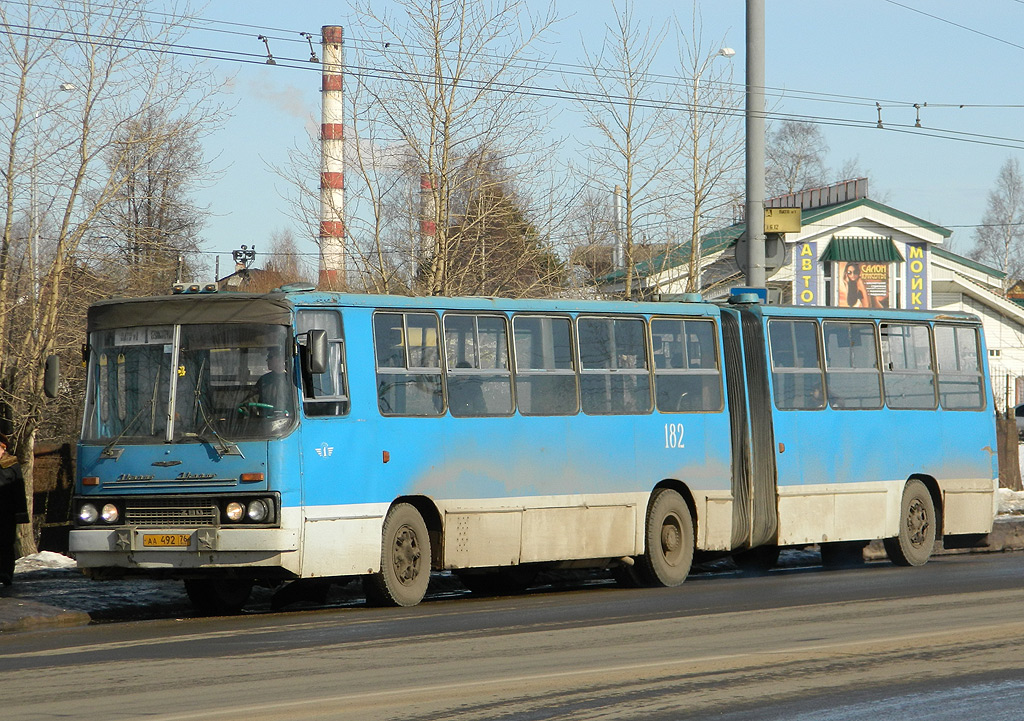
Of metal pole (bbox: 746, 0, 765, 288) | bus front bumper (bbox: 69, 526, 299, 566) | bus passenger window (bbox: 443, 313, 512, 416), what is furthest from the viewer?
metal pole (bbox: 746, 0, 765, 288)

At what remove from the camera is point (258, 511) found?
13.0 meters

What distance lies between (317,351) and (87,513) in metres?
2.57

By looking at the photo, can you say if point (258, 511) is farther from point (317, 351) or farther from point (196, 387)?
point (317, 351)

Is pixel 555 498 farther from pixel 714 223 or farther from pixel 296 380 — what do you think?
pixel 714 223

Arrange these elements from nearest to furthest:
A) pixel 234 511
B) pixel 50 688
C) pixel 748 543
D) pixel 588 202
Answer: pixel 50 688, pixel 234 511, pixel 748 543, pixel 588 202

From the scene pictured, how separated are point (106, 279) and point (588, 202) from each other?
27.7ft

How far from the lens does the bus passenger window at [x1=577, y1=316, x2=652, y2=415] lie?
1600cm

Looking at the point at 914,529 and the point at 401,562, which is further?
the point at 914,529

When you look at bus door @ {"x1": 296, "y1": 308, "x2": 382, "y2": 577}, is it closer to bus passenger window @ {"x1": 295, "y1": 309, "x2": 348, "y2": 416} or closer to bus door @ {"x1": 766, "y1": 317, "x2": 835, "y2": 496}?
bus passenger window @ {"x1": 295, "y1": 309, "x2": 348, "y2": 416}

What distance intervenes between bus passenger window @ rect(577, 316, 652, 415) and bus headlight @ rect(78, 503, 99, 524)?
505 centimetres

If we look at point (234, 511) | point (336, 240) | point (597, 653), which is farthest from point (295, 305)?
point (336, 240)

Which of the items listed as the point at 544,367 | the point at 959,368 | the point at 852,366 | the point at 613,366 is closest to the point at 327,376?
the point at 544,367

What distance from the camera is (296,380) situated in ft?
43.7

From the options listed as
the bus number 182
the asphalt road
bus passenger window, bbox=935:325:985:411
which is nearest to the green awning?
bus passenger window, bbox=935:325:985:411
